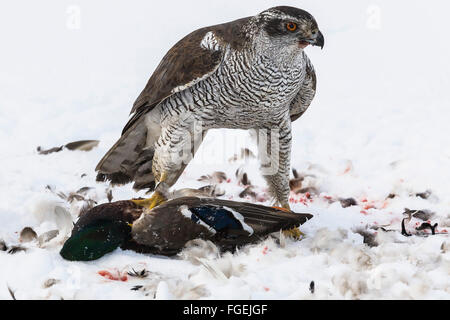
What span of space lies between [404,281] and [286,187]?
1740 millimetres

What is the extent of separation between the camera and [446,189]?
589 centimetres

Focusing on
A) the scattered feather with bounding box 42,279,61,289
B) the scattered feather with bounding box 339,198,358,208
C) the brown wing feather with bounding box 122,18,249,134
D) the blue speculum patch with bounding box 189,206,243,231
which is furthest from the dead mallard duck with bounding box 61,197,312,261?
the scattered feather with bounding box 339,198,358,208

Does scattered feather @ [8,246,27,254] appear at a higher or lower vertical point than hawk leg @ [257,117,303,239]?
lower

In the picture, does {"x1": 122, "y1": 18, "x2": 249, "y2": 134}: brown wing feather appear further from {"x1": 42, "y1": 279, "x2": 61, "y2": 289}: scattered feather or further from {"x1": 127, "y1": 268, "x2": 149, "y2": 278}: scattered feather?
{"x1": 42, "y1": 279, "x2": 61, "y2": 289}: scattered feather

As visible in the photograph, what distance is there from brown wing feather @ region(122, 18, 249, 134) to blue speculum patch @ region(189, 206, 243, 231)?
0.94m

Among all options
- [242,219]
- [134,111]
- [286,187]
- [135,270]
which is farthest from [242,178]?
[135,270]

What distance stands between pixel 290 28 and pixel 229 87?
59 cm

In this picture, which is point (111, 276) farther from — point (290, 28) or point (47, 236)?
point (290, 28)

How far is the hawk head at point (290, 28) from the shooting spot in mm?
4422

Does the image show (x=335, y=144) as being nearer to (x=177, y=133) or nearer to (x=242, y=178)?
(x=242, y=178)

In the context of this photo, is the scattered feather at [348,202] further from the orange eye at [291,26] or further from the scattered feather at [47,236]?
the scattered feather at [47,236]

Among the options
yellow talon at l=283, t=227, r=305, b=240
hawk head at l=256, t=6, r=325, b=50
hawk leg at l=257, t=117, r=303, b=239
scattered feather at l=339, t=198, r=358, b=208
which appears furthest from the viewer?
scattered feather at l=339, t=198, r=358, b=208

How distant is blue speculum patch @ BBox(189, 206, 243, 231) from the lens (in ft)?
14.0


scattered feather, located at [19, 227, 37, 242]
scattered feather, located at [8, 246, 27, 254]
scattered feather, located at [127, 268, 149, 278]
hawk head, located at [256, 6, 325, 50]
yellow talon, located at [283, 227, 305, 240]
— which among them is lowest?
yellow talon, located at [283, 227, 305, 240]
